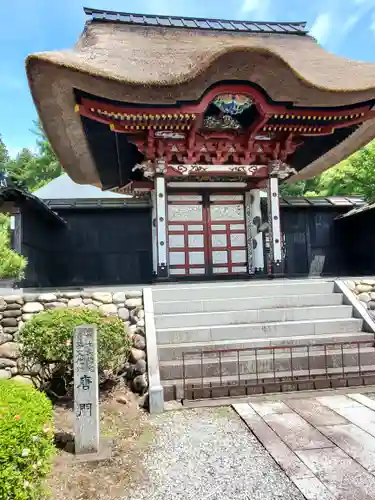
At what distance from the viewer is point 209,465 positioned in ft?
12.4

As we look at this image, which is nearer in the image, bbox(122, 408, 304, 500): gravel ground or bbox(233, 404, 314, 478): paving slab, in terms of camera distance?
bbox(122, 408, 304, 500): gravel ground

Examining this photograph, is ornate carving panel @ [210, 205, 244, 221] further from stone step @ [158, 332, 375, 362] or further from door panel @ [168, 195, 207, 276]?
stone step @ [158, 332, 375, 362]

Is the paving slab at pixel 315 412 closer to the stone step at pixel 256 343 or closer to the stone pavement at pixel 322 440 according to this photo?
the stone pavement at pixel 322 440

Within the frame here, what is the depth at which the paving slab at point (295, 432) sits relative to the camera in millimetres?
4117

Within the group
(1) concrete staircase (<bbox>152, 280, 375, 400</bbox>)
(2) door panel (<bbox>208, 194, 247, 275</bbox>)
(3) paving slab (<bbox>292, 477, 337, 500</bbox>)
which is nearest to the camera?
(3) paving slab (<bbox>292, 477, 337, 500</bbox>)

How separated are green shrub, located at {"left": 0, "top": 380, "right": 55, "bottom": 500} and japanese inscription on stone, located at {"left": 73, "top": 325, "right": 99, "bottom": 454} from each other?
0.96m

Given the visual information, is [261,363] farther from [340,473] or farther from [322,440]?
[340,473]

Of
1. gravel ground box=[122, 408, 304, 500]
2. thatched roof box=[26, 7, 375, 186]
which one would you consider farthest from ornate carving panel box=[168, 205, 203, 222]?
gravel ground box=[122, 408, 304, 500]

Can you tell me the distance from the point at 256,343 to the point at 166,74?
600 cm

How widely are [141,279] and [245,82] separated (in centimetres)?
798

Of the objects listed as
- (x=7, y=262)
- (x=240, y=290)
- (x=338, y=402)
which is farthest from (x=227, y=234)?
(x=338, y=402)

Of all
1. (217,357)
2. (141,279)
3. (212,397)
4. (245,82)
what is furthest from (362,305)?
(141,279)

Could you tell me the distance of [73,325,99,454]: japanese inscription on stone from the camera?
418 centimetres

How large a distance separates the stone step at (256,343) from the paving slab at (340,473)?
101 inches
